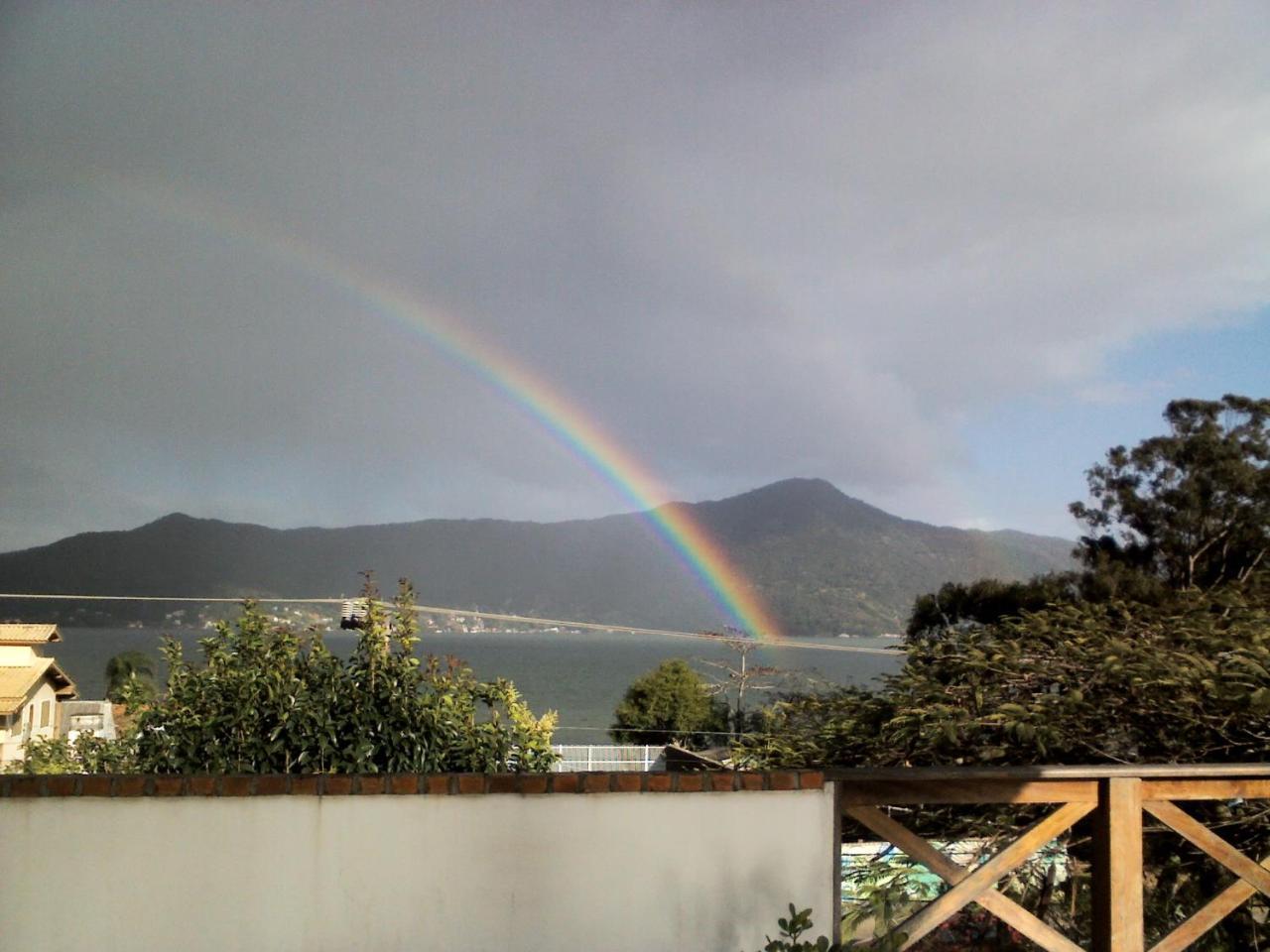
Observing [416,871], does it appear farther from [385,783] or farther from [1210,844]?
[1210,844]

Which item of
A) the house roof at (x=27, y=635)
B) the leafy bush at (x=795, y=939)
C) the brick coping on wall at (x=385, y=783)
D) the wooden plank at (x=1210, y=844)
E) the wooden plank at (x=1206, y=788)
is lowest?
the house roof at (x=27, y=635)

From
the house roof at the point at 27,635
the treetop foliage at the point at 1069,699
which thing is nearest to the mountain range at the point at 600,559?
the house roof at the point at 27,635

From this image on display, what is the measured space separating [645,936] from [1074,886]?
195cm

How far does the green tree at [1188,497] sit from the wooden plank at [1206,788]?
21.7m

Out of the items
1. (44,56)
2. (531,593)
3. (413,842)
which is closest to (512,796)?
(413,842)

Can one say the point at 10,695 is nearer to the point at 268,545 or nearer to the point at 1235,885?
the point at 1235,885

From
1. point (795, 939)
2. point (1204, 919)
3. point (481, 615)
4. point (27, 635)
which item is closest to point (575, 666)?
point (27, 635)

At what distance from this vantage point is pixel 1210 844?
130 inches

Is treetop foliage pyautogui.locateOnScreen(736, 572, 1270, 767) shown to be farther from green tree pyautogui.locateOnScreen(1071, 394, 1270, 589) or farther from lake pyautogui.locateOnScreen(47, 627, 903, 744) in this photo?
green tree pyautogui.locateOnScreen(1071, 394, 1270, 589)

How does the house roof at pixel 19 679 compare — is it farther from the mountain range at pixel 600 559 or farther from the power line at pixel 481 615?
the mountain range at pixel 600 559

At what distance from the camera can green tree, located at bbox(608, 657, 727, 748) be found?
3066 centimetres

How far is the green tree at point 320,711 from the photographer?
348 cm

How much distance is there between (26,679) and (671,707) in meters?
16.9

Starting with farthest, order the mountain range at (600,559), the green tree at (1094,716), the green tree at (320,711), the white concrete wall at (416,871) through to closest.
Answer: the mountain range at (600,559) < the green tree at (1094,716) < the green tree at (320,711) < the white concrete wall at (416,871)
